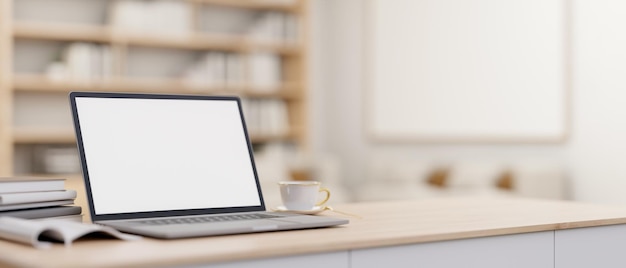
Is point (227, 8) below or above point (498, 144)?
above

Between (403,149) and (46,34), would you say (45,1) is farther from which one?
(403,149)

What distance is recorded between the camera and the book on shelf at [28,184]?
1.54 m

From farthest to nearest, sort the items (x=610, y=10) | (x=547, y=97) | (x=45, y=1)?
(x=45, y=1), (x=547, y=97), (x=610, y=10)

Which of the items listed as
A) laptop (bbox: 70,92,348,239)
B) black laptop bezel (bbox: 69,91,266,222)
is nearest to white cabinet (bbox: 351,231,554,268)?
laptop (bbox: 70,92,348,239)

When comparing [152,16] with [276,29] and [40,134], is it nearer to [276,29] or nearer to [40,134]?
[276,29]

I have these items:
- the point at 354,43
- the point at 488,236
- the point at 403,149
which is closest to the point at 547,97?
the point at 403,149

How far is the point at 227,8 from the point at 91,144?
5.08 meters

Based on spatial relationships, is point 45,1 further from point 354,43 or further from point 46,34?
point 354,43

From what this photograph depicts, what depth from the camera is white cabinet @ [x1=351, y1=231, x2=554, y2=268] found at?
142cm

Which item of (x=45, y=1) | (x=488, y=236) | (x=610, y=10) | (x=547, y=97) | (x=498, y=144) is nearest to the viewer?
(x=488, y=236)

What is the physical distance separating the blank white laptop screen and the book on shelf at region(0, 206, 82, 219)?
3.0 inches

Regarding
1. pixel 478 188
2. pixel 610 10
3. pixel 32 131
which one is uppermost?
pixel 610 10

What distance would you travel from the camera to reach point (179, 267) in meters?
1.19

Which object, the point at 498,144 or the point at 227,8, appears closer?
the point at 498,144
